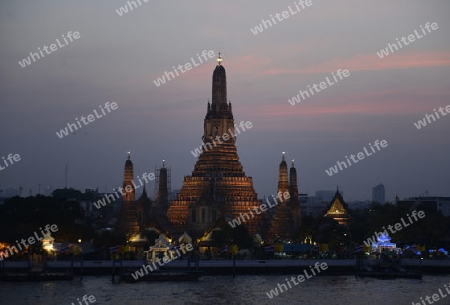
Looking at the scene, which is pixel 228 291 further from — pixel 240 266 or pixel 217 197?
pixel 217 197

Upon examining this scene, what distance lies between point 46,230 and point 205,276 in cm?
1495

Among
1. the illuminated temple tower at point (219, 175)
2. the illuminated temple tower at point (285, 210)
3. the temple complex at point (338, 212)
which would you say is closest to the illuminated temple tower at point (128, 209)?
the illuminated temple tower at point (219, 175)

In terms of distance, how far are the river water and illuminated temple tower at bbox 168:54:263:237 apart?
36.4 meters

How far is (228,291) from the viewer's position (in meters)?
76.9

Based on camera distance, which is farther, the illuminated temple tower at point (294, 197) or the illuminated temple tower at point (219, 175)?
the illuminated temple tower at point (294, 197)

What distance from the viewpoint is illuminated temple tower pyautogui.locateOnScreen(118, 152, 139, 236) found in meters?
121

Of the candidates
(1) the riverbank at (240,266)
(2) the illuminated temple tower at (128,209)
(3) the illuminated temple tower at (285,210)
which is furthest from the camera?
(3) the illuminated temple tower at (285,210)

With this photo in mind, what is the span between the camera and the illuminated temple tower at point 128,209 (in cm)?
12062

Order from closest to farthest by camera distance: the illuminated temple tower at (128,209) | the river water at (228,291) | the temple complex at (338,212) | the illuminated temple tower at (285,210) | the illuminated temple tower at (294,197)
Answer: the river water at (228,291) < the illuminated temple tower at (128,209) < the illuminated temple tower at (285,210) < the illuminated temple tower at (294,197) < the temple complex at (338,212)

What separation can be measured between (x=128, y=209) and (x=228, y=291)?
46.2m

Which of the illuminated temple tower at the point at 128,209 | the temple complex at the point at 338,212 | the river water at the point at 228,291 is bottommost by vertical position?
the river water at the point at 228,291

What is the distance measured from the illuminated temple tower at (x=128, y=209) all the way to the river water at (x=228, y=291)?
107 ft

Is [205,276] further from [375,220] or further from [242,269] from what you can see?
[375,220]

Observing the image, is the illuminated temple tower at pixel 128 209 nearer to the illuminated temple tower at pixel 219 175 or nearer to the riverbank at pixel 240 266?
the illuminated temple tower at pixel 219 175
